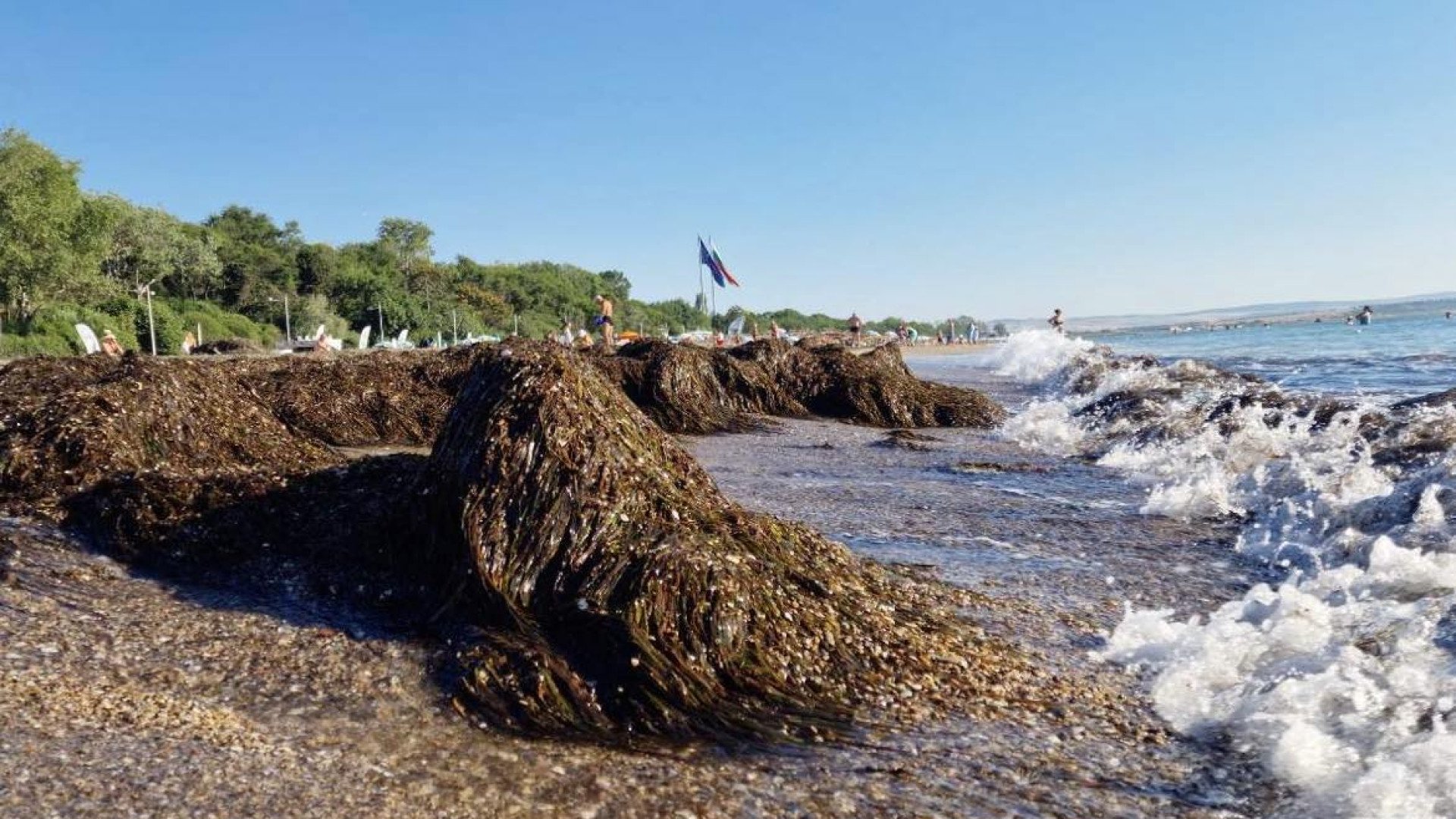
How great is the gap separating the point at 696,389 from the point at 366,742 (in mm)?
→ 11331

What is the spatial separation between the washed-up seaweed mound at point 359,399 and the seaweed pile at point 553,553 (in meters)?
4.29

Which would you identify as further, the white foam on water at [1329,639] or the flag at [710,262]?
the flag at [710,262]

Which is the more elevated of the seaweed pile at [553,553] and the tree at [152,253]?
the tree at [152,253]

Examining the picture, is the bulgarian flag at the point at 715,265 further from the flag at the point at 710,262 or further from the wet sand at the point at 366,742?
the wet sand at the point at 366,742

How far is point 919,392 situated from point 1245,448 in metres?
6.08

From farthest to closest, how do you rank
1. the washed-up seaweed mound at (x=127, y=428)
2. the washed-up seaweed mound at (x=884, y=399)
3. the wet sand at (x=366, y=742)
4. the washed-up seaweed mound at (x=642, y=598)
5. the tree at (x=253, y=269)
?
→ the tree at (x=253, y=269) → the washed-up seaweed mound at (x=884, y=399) → the washed-up seaweed mound at (x=127, y=428) → the washed-up seaweed mound at (x=642, y=598) → the wet sand at (x=366, y=742)

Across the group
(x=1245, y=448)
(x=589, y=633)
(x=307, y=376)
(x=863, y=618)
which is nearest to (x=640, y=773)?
(x=589, y=633)

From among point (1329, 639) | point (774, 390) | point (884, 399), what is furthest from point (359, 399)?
point (1329, 639)

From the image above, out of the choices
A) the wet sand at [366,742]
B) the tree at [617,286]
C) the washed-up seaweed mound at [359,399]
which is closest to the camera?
the wet sand at [366,742]

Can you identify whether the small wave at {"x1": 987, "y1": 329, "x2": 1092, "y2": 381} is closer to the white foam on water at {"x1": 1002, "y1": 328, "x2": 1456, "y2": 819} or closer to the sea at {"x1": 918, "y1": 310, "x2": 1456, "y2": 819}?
the sea at {"x1": 918, "y1": 310, "x2": 1456, "y2": 819}

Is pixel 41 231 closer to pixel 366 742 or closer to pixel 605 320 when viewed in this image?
pixel 605 320

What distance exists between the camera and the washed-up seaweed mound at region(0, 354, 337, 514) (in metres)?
5.46

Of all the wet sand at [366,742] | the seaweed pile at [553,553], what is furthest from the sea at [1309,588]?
the seaweed pile at [553,553]

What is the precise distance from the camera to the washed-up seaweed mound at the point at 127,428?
17.9 ft
